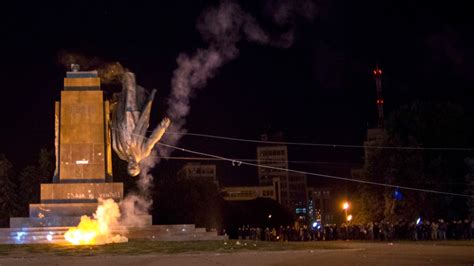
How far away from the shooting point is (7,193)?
51.4m

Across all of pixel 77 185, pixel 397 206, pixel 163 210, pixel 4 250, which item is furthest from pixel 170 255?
pixel 163 210

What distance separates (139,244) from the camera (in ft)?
67.6

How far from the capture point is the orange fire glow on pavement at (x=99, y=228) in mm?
22062

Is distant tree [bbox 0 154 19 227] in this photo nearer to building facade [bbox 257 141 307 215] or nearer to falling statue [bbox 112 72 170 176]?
falling statue [bbox 112 72 170 176]

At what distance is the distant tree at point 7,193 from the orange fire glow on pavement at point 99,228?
94.2 feet

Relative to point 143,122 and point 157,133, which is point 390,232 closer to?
point 157,133

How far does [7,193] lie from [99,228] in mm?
31418

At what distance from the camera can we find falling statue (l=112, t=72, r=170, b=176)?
26.7m

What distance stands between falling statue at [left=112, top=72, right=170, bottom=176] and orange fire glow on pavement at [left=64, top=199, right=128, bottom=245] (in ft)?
9.39

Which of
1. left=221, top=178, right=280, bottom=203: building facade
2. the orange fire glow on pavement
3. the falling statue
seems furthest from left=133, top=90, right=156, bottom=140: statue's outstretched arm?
left=221, top=178, right=280, bottom=203: building facade

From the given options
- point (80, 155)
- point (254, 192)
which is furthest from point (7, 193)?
point (254, 192)

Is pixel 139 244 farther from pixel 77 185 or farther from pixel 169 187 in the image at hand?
pixel 169 187

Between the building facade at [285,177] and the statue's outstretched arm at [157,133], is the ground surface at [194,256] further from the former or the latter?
the building facade at [285,177]

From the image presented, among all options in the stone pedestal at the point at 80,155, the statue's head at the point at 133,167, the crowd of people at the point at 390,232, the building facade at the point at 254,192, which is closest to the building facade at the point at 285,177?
the building facade at the point at 254,192
